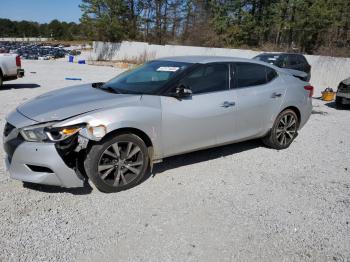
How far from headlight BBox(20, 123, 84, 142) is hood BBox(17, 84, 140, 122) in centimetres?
11

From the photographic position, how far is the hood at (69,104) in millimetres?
3588

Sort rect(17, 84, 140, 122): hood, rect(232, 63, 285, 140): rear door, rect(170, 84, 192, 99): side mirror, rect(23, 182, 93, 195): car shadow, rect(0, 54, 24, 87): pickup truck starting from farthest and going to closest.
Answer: rect(0, 54, 24, 87): pickup truck < rect(232, 63, 285, 140): rear door < rect(170, 84, 192, 99): side mirror < rect(23, 182, 93, 195): car shadow < rect(17, 84, 140, 122): hood

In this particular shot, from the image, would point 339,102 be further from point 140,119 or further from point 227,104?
point 140,119

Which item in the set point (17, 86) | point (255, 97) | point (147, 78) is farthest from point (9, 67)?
point (255, 97)

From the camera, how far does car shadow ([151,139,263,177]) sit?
4719 mm

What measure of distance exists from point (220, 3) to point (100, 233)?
35.4 metres

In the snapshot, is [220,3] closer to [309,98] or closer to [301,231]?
[309,98]

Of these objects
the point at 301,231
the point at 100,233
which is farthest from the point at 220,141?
the point at 100,233

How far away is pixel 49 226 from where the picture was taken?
10.4ft

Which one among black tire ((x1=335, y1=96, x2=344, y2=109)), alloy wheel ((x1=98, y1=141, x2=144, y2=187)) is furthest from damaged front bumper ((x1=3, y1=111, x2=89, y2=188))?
black tire ((x1=335, y1=96, x2=344, y2=109))

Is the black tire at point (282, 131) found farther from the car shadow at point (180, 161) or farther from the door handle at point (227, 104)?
the door handle at point (227, 104)

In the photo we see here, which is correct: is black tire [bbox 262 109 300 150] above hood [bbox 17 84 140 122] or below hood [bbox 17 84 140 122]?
below

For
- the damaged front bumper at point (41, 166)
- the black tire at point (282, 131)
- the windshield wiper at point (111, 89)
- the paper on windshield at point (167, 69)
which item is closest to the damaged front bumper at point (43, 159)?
the damaged front bumper at point (41, 166)

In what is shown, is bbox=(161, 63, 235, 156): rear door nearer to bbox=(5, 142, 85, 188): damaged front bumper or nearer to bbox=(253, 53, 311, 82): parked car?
bbox=(5, 142, 85, 188): damaged front bumper
